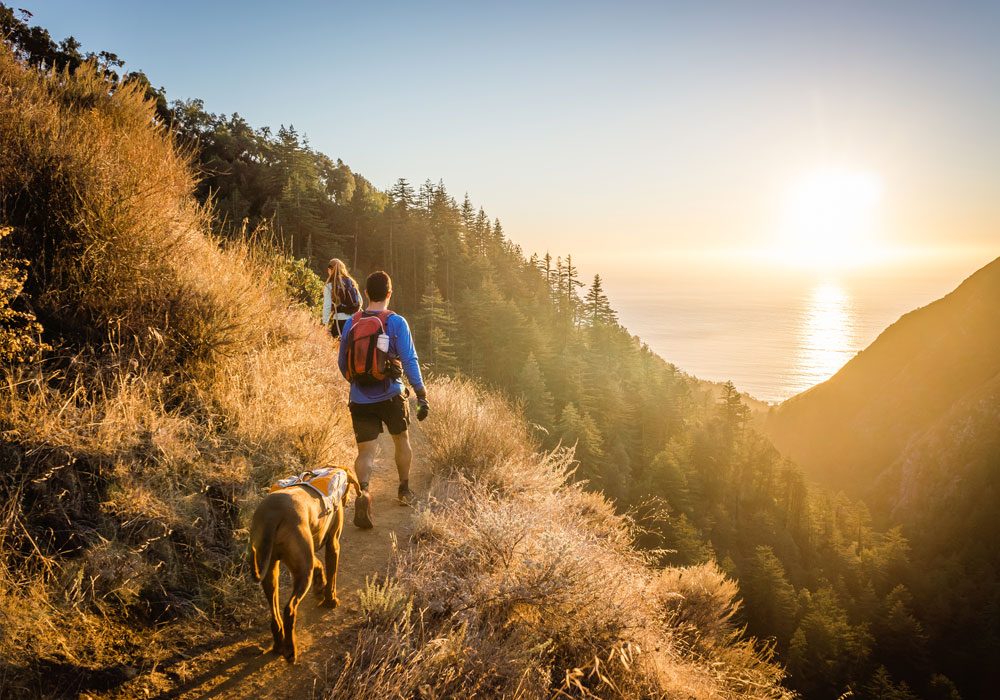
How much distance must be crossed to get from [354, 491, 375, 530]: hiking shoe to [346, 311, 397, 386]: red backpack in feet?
3.40

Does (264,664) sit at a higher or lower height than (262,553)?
lower

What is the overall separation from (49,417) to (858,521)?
83.8m

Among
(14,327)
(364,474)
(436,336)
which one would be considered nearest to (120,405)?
(14,327)

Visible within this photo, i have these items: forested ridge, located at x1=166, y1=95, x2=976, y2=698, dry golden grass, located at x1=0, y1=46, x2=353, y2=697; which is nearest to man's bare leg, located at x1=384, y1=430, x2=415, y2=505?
dry golden grass, located at x1=0, y1=46, x2=353, y2=697

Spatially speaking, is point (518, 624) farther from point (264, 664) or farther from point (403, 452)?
point (403, 452)

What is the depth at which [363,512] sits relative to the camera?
397 cm

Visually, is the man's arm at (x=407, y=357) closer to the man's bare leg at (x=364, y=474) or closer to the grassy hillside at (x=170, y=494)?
the man's bare leg at (x=364, y=474)

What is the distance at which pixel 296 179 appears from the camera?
36.1 m

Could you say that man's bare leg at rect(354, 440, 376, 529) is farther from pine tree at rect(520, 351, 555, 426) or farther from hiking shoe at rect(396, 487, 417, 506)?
pine tree at rect(520, 351, 555, 426)

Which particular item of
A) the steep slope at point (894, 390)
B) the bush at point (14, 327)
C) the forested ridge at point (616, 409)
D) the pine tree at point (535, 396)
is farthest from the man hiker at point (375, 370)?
the steep slope at point (894, 390)

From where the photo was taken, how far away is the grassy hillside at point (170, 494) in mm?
2293

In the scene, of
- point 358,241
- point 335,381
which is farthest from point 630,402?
point 335,381

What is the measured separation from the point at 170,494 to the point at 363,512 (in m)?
1.47

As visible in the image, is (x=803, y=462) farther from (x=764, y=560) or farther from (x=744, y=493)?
(x=764, y=560)
